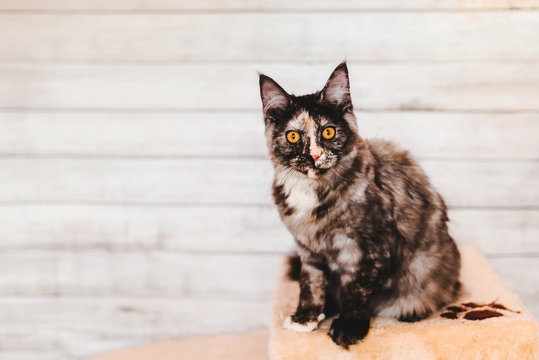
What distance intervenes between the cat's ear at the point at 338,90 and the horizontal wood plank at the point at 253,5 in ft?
1.65

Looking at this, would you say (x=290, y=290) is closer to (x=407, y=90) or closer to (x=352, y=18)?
(x=407, y=90)

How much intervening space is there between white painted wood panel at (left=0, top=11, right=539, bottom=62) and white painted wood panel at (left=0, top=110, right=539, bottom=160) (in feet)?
0.64

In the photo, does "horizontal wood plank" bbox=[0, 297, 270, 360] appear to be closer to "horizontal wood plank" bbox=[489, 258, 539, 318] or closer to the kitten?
the kitten

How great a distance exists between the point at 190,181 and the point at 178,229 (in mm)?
187

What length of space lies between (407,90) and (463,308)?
716mm

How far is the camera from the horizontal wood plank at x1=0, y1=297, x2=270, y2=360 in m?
1.72

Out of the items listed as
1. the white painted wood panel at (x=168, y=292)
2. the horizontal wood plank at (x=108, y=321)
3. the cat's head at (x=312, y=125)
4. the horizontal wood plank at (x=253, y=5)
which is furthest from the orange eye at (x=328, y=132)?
the horizontal wood plank at (x=108, y=321)

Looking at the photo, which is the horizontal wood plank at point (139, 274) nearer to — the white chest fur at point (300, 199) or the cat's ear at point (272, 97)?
the white chest fur at point (300, 199)

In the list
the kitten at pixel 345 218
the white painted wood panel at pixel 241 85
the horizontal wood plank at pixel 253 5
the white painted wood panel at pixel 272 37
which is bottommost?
the kitten at pixel 345 218

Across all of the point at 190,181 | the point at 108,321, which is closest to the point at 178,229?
the point at 190,181

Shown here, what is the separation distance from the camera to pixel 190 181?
63.5 inches

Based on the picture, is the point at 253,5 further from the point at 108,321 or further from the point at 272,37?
the point at 108,321

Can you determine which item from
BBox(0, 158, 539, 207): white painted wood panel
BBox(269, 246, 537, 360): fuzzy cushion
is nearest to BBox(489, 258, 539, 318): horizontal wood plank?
BBox(0, 158, 539, 207): white painted wood panel

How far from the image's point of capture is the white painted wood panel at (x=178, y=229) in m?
1.61
